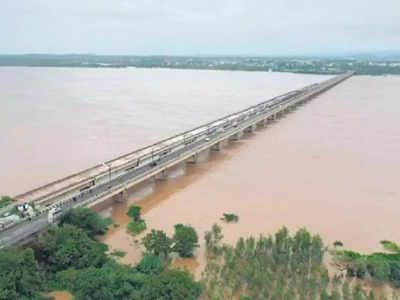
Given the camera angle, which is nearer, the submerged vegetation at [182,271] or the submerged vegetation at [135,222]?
the submerged vegetation at [182,271]

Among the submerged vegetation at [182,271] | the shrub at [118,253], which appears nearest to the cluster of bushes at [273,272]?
the submerged vegetation at [182,271]

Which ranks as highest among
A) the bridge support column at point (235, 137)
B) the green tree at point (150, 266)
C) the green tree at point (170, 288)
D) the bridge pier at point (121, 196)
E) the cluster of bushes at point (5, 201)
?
the green tree at point (170, 288)

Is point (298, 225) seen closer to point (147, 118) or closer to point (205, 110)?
point (147, 118)

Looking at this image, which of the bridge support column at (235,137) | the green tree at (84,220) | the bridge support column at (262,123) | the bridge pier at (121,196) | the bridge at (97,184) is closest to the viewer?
the bridge at (97,184)

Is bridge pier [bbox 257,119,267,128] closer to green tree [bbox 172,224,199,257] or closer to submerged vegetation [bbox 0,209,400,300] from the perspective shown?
submerged vegetation [bbox 0,209,400,300]

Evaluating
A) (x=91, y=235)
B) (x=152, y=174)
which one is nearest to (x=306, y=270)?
(x=91, y=235)

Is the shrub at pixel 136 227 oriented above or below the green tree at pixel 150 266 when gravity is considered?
below

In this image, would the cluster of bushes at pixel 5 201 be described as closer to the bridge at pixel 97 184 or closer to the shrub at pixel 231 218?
the bridge at pixel 97 184

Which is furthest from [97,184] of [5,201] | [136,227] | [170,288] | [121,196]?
[170,288]

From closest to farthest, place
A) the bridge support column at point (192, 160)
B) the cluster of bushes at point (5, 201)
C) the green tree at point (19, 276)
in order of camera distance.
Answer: the green tree at point (19, 276) < the cluster of bushes at point (5, 201) < the bridge support column at point (192, 160)

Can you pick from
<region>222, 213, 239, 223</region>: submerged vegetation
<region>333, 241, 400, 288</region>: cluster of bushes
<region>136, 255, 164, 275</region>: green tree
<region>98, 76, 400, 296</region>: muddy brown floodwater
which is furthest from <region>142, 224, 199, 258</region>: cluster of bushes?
<region>333, 241, 400, 288</region>: cluster of bushes
